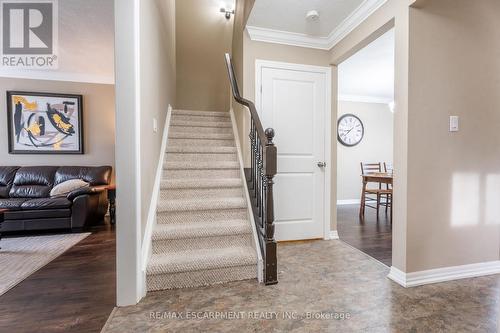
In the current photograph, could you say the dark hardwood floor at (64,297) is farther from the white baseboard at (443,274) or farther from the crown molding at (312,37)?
the crown molding at (312,37)

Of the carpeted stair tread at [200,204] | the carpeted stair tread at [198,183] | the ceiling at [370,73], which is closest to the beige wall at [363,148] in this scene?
the ceiling at [370,73]

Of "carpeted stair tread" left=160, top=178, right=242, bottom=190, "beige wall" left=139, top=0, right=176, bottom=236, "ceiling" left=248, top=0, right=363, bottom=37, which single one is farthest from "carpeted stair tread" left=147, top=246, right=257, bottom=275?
"ceiling" left=248, top=0, right=363, bottom=37

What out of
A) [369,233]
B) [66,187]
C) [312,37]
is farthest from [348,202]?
[66,187]

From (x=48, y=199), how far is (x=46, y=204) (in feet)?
0.40

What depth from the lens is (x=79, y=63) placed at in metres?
3.79

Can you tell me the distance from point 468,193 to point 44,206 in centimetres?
463

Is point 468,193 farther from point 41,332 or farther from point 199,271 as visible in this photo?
point 41,332

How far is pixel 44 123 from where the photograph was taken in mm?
3922

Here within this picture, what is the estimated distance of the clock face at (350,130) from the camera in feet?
17.0

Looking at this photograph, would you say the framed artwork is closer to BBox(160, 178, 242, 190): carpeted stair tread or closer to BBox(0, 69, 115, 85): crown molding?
BBox(0, 69, 115, 85): crown molding

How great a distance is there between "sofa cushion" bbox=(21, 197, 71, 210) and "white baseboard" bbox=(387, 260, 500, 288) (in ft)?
12.5

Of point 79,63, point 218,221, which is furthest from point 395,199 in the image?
point 79,63

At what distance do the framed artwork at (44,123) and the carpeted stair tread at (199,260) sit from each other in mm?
3500

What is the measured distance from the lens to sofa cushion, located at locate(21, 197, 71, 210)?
301 cm
